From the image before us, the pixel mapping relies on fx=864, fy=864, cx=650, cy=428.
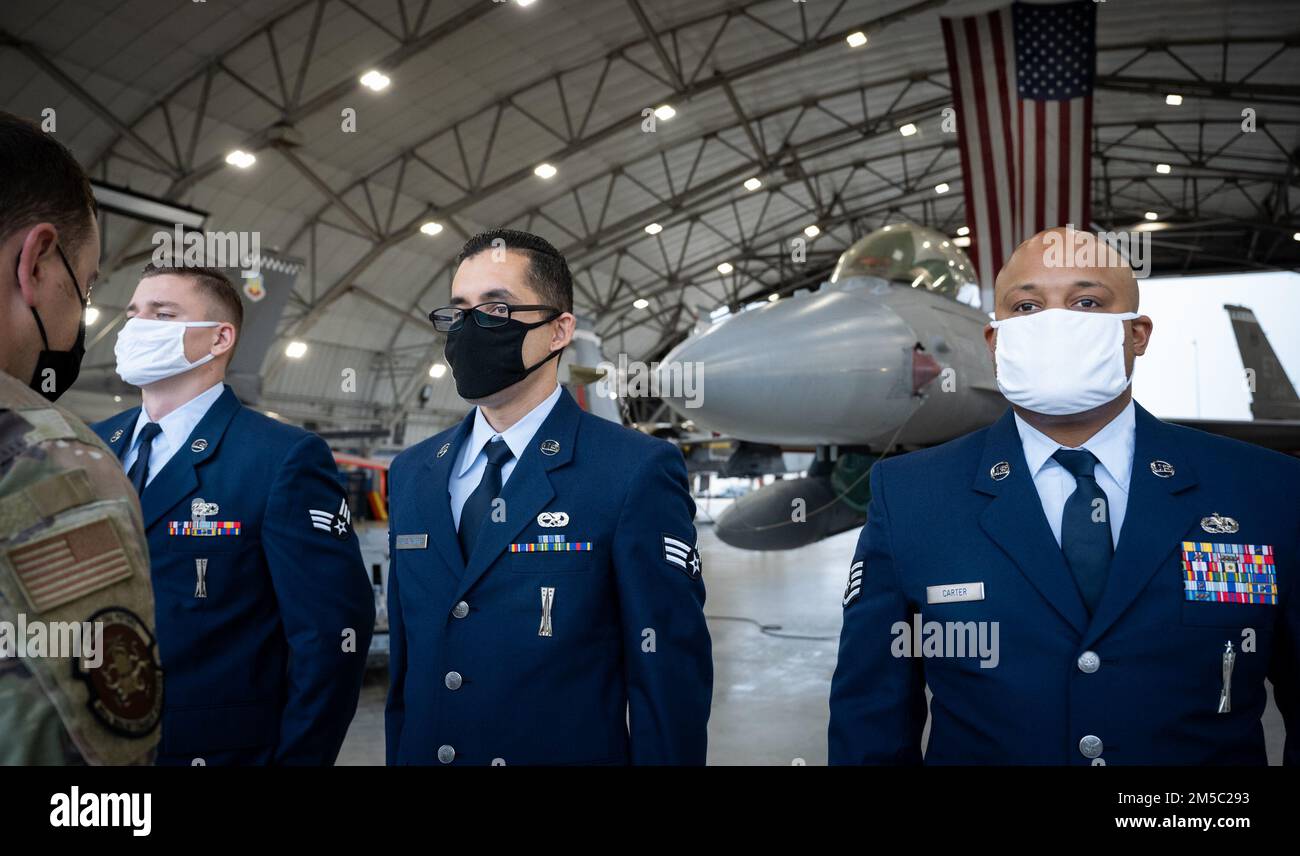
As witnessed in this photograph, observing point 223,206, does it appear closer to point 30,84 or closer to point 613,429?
point 30,84

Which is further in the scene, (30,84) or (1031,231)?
(30,84)

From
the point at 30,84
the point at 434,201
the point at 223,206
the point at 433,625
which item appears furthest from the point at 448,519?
the point at 434,201

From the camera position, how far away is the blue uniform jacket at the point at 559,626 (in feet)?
6.23

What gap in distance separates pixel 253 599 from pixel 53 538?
4.97 feet

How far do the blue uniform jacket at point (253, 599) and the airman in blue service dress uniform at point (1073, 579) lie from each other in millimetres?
1292

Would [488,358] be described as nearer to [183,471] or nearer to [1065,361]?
[183,471]

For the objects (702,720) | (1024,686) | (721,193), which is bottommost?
(702,720)

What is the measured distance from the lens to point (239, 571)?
7.66 ft

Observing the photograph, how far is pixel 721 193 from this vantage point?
21391 millimetres

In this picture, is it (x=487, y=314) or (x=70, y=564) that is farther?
(x=487, y=314)

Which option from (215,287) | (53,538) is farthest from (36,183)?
(215,287)

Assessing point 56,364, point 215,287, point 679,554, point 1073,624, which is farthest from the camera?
point 215,287

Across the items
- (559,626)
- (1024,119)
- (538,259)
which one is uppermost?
(1024,119)
